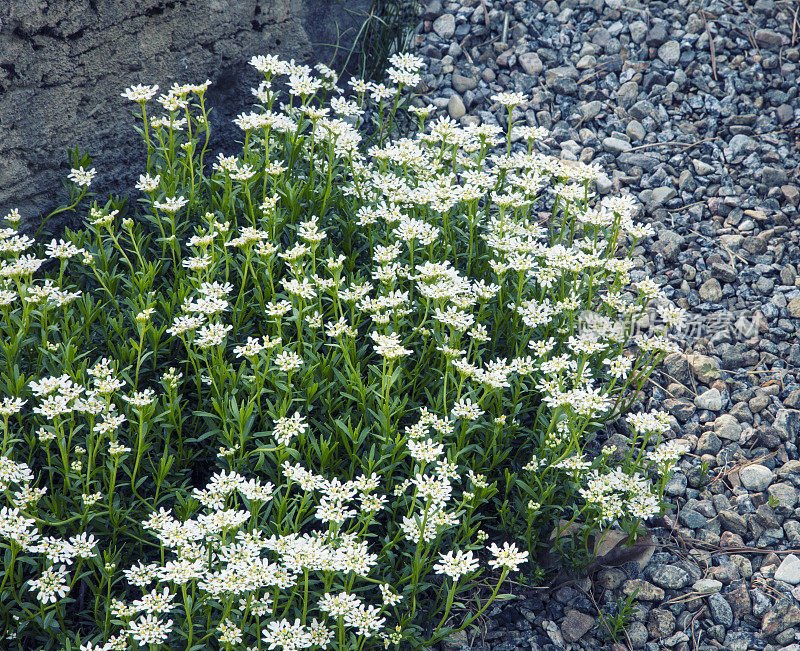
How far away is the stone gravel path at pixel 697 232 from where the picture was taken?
3172mm

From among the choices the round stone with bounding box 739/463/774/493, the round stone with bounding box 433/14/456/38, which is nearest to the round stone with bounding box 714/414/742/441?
the round stone with bounding box 739/463/774/493

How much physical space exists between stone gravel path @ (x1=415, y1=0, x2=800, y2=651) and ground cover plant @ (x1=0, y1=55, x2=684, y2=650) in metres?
0.27

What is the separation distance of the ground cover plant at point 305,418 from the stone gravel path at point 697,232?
0.27 metres

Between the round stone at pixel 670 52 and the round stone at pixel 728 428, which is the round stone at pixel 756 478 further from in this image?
the round stone at pixel 670 52

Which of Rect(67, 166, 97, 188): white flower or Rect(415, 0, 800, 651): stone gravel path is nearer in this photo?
Rect(415, 0, 800, 651): stone gravel path

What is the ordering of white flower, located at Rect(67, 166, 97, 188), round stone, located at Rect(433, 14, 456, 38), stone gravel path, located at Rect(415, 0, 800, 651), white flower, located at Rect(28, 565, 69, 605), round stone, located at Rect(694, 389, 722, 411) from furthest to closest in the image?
round stone, located at Rect(433, 14, 456, 38) → round stone, located at Rect(694, 389, 722, 411) → white flower, located at Rect(67, 166, 97, 188) → stone gravel path, located at Rect(415, 0, 800, 651) → white flower, located at Rect(28, 565, 69, 605)

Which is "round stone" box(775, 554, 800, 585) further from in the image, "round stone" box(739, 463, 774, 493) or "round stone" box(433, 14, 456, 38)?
"round stone" box(433, 14, 456, 38)

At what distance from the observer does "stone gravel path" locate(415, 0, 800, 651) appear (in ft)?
10.4

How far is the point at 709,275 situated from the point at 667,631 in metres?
2.20

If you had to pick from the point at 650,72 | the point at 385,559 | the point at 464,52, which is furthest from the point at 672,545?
the point at 464,52

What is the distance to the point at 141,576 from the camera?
8.42 ft

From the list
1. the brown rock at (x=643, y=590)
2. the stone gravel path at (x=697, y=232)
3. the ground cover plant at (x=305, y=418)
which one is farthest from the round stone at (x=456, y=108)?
the brown rock at (x=643, y=590)

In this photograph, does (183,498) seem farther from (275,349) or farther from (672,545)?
(672,545)

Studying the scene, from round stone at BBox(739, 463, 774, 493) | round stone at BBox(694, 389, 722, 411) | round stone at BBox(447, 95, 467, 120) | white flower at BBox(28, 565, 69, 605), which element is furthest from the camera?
round stone at BBox(447, 95, 467, 120)
